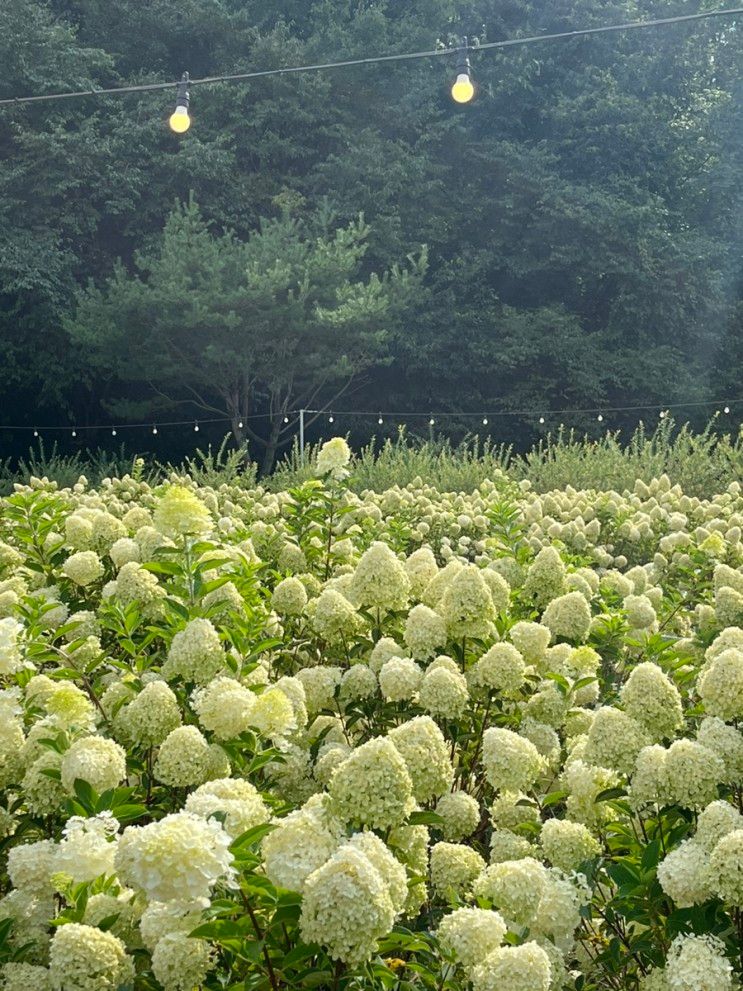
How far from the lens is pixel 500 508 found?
3.32 meters

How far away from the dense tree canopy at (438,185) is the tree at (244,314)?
0.76 metres

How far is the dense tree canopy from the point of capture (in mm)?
19438

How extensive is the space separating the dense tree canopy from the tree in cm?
76

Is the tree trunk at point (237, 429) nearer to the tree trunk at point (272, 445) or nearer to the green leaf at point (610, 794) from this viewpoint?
the tree trunk at point (272, 445)

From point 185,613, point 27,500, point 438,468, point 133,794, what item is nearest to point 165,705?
point 133,794

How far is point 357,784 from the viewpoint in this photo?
1.23 metres

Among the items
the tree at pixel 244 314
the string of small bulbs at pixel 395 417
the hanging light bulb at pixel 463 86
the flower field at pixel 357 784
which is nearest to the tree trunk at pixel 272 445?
the tree at pixel 244 314

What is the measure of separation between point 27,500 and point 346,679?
3.87 feet

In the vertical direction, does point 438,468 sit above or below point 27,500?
below

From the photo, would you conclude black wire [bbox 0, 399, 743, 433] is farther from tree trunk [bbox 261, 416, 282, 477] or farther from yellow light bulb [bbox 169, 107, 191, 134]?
yellow light bulb [bbox 169, 107, 191, 134]

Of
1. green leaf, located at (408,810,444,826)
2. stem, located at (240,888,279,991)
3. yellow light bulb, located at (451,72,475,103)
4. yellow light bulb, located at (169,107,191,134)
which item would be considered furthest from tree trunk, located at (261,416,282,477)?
stem, located at (240,888,279,991)

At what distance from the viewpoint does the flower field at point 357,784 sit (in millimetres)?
1142

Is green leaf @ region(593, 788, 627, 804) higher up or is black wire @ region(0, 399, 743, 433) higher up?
green leaf @ region(593, 788, 627, 804)

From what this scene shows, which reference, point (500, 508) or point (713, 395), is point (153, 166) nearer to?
point (713, 395)
